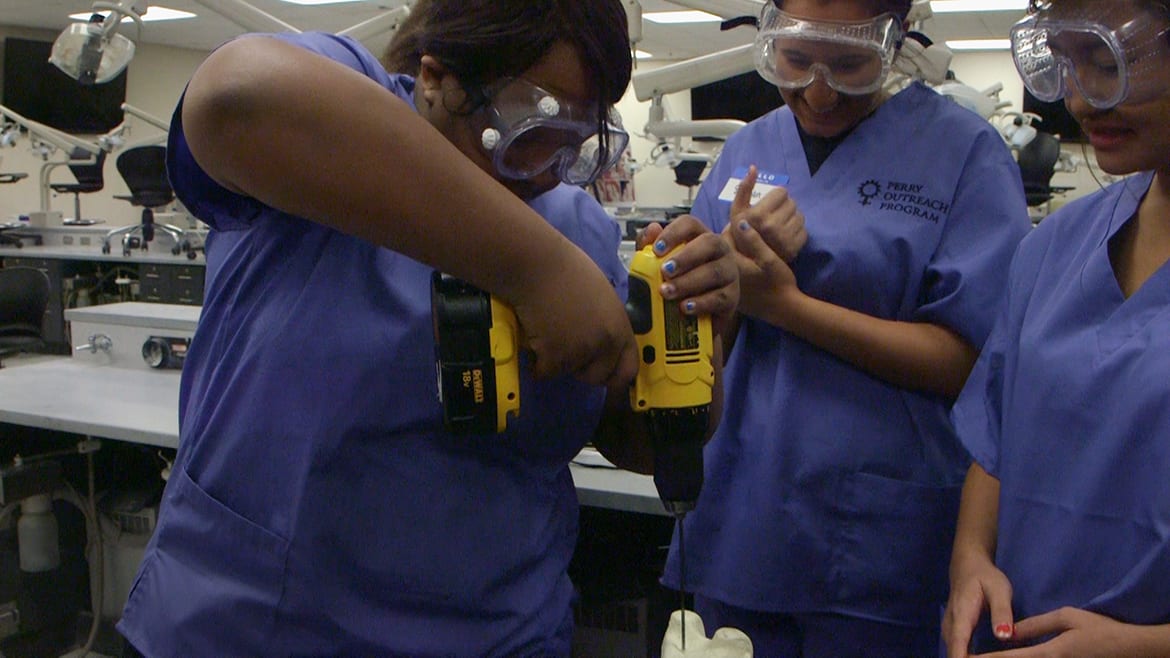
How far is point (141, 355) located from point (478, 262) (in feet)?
7.30

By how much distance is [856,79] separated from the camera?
1204 millimetres

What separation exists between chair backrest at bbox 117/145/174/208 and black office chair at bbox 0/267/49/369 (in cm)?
153

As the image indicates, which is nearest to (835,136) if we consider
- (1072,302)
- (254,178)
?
A: (1072,302)

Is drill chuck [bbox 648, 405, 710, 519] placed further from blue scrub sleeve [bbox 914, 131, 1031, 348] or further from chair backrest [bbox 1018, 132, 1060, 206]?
chair backrest [bbox 1018, 132, 1060, 206]

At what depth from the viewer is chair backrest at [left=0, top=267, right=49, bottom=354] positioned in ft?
12.6

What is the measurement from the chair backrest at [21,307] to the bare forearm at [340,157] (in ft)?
12.2

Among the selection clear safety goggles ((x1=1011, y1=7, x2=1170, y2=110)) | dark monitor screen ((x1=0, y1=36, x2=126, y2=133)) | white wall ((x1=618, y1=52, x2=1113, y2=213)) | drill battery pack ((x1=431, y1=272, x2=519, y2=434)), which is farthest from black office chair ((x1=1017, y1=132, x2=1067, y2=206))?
dark monitor screen ((x1=0, y1=36, x2=126, y2=133))

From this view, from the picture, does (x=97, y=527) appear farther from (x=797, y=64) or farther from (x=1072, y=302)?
(x=1072, y=302)

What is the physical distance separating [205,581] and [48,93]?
10.0 m

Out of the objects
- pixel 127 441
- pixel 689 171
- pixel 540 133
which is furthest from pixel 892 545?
pixel 689 171

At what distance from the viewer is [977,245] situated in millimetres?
1188

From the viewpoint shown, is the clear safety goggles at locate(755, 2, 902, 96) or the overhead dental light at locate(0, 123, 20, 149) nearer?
A: the clear safety goggles at locate(755, 2, 902, 96)

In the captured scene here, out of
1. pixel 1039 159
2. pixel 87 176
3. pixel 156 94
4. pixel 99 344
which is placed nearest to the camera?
pixel 99 344

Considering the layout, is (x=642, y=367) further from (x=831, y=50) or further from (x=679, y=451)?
(x=831, y=50)
